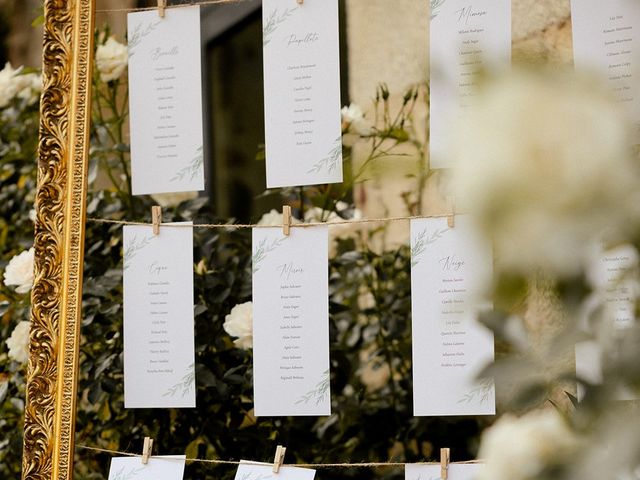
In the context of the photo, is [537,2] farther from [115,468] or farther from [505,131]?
[505,131]

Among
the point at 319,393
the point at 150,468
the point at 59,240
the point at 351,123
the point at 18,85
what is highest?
the point at 18,85

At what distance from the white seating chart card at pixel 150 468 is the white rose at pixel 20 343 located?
0.73 ft

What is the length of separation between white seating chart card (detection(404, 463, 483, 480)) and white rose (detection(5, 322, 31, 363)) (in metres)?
0.61

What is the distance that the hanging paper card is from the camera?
3.81 feet

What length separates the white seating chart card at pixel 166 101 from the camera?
1284mm

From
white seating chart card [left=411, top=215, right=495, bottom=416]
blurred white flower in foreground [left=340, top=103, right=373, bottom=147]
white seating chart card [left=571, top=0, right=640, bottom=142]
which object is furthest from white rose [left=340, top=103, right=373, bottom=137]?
white seating chart card [left=571, top=0, right=640, bottom=142]

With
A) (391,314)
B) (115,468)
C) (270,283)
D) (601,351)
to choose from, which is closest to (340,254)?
(391,314)

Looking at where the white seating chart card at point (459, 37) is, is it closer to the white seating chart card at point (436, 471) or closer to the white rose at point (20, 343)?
the white seating chart card at point (436, 471)

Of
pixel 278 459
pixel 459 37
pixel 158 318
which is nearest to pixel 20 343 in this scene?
pixel 158 318

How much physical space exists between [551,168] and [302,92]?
914mm

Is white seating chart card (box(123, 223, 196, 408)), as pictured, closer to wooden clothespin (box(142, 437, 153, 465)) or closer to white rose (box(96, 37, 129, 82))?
wooden clothespin (box(142, 437, 153, 465))

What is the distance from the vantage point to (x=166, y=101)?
1.30 meters

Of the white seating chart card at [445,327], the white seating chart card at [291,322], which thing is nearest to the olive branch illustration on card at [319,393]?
the white seating chart card at [291,322]

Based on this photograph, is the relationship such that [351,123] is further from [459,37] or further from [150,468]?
[150,468]
